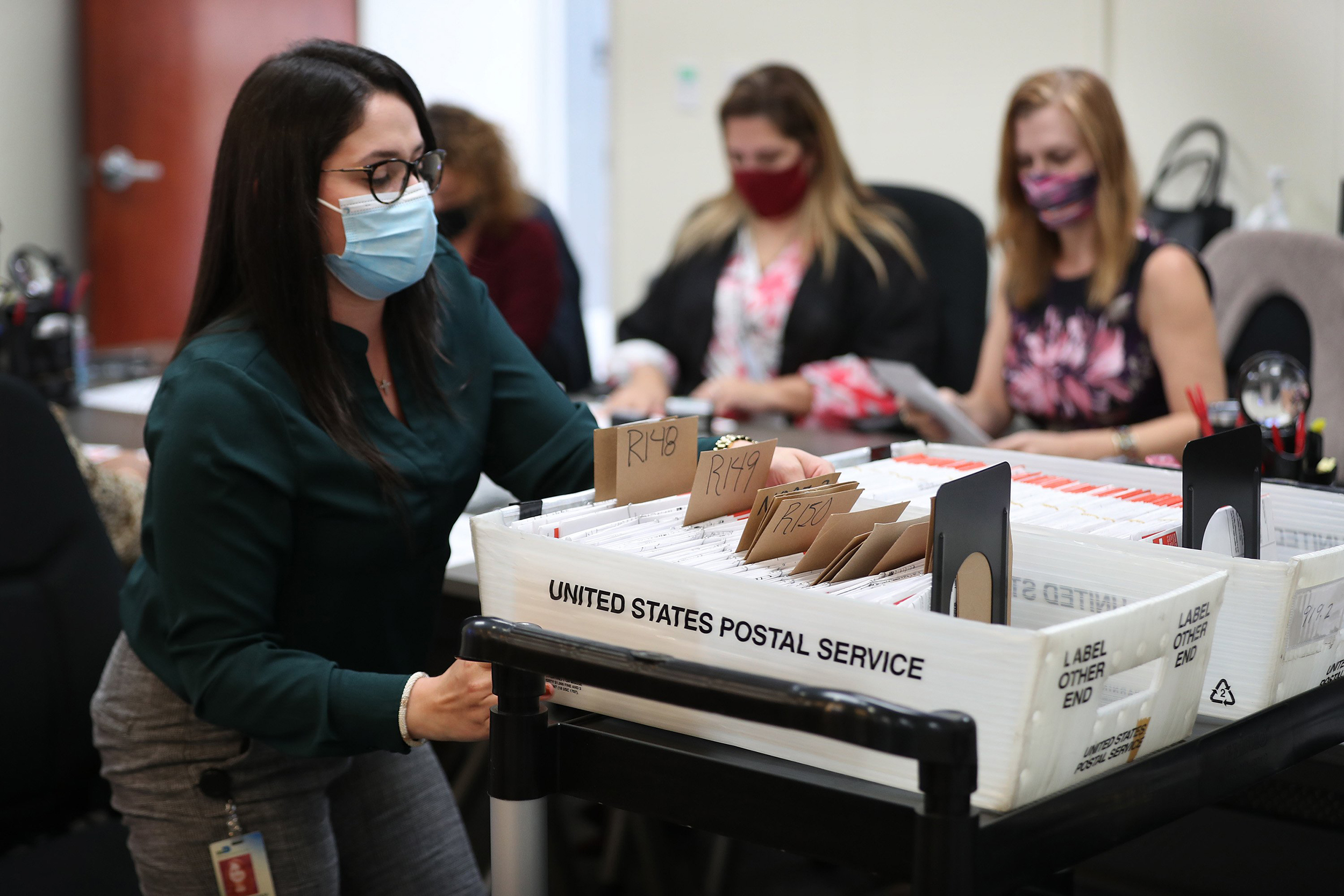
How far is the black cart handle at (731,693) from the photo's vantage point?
2.03ft

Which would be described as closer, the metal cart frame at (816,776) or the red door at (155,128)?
the metal cart frame at (816,776)

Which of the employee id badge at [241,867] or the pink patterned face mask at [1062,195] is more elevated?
the pink patterned face mask at [1062,195]

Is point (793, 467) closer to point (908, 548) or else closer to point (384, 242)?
point (908, 548)

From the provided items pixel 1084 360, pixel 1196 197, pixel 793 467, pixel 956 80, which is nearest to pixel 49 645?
pixel 793 467

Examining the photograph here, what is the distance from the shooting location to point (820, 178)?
2.73 meters

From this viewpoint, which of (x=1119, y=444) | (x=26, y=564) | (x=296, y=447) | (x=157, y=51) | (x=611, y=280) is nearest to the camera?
(x=296, y=447)

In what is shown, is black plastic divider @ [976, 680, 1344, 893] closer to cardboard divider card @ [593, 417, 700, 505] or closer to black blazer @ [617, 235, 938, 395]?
cardboard divider card @ [593, 417, 700, 505]

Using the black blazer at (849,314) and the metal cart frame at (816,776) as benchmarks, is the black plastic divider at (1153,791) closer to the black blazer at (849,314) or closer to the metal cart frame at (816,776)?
the metal cart frame at (816,776)

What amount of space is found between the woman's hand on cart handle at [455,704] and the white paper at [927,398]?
44.0 inches

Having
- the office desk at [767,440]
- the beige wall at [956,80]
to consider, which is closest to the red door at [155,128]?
the beige wall at [956,80]

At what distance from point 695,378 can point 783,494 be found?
1.94 metres

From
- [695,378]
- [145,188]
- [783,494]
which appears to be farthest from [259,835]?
[145,188]

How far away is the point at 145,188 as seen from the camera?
14.0 feet

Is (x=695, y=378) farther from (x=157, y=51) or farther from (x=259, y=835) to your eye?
(x=157, y=51)
